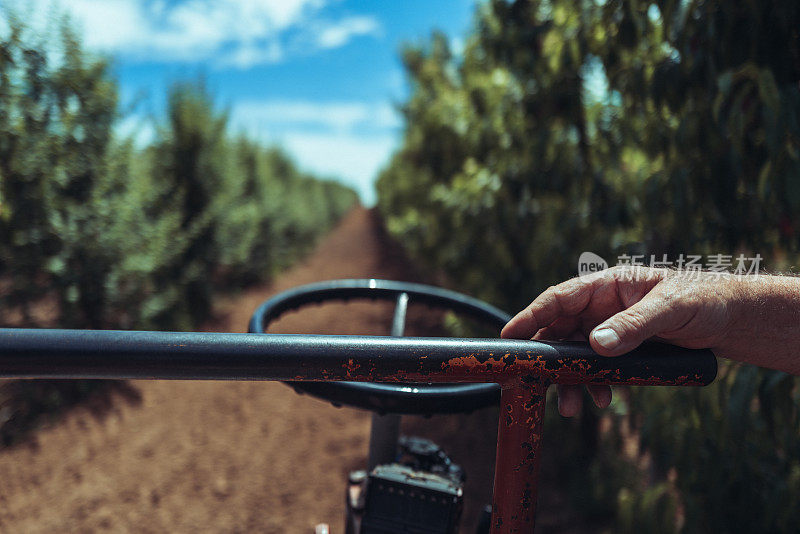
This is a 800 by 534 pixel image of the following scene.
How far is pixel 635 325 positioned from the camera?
2.45 ft

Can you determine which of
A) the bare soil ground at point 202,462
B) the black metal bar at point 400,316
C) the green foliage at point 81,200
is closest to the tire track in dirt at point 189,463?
the bare soil ground at point 202,462

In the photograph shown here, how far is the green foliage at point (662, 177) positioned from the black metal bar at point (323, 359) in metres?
0.89

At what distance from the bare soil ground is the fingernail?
2868mm

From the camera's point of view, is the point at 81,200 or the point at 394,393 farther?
the point at 81,200

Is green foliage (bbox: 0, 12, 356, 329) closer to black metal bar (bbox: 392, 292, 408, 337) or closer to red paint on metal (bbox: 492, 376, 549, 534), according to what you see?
black metal bar (bbox: 392, 292, 408, 337)

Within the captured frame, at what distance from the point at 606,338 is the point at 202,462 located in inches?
157

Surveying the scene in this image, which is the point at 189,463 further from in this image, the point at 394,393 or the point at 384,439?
the point at 394,393

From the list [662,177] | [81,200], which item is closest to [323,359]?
[662,177]

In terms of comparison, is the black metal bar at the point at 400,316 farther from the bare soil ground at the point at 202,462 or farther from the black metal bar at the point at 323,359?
the bare soil ground at the point at 202,462

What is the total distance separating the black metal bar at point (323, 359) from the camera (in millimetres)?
632

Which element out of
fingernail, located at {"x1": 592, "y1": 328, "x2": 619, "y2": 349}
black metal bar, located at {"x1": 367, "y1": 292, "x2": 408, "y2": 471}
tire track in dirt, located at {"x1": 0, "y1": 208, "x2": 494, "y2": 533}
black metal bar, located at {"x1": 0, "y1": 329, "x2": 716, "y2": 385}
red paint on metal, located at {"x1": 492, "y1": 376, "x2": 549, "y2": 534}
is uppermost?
fingernail, located at {"x1": 592, "y1": 328, "x2": 619, "y2": 349}

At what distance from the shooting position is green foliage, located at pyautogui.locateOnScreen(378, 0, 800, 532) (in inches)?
58.6

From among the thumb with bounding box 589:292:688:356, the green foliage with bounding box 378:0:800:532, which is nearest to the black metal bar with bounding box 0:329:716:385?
the thumb with bounding box 589:292:688:356

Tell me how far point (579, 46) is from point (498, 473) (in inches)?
79.4
